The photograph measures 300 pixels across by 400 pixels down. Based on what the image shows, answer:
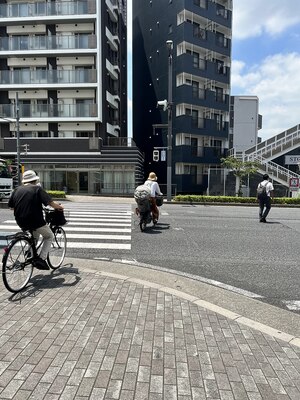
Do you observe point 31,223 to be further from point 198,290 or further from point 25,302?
point 198,290

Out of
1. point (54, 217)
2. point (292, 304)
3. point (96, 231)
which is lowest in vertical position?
point (292, 304)

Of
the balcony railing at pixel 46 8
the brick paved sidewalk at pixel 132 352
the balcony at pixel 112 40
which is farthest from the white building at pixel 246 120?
the brick paved sidewalk at pixel 132 352

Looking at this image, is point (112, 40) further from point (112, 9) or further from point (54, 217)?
point (54, 217)

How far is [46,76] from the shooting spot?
28641 mm

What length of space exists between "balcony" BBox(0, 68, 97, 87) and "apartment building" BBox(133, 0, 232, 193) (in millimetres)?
7472

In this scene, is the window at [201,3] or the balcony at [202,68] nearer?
the balcony at [202,68]

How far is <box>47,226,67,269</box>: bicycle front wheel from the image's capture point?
5371 millimetres

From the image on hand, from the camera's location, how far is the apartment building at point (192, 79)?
101 feet

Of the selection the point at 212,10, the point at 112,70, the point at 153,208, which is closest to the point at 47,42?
the point at 112,70

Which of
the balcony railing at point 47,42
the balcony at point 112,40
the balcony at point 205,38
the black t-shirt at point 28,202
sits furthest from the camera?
the balcony at point 112,40

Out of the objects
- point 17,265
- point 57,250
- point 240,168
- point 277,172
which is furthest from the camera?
point 277,172

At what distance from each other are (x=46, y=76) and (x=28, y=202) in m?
27.9

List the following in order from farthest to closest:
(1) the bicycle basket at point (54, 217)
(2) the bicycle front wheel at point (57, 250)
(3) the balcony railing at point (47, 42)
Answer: (3) the balcony railing at point (47, 42) < (2) the bicycle front wheel at point (57, 250) < (1) the bicycle basket at point (54, 217)

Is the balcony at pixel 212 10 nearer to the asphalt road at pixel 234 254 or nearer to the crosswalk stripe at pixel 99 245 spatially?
the asphalt road at pixel 234 254
